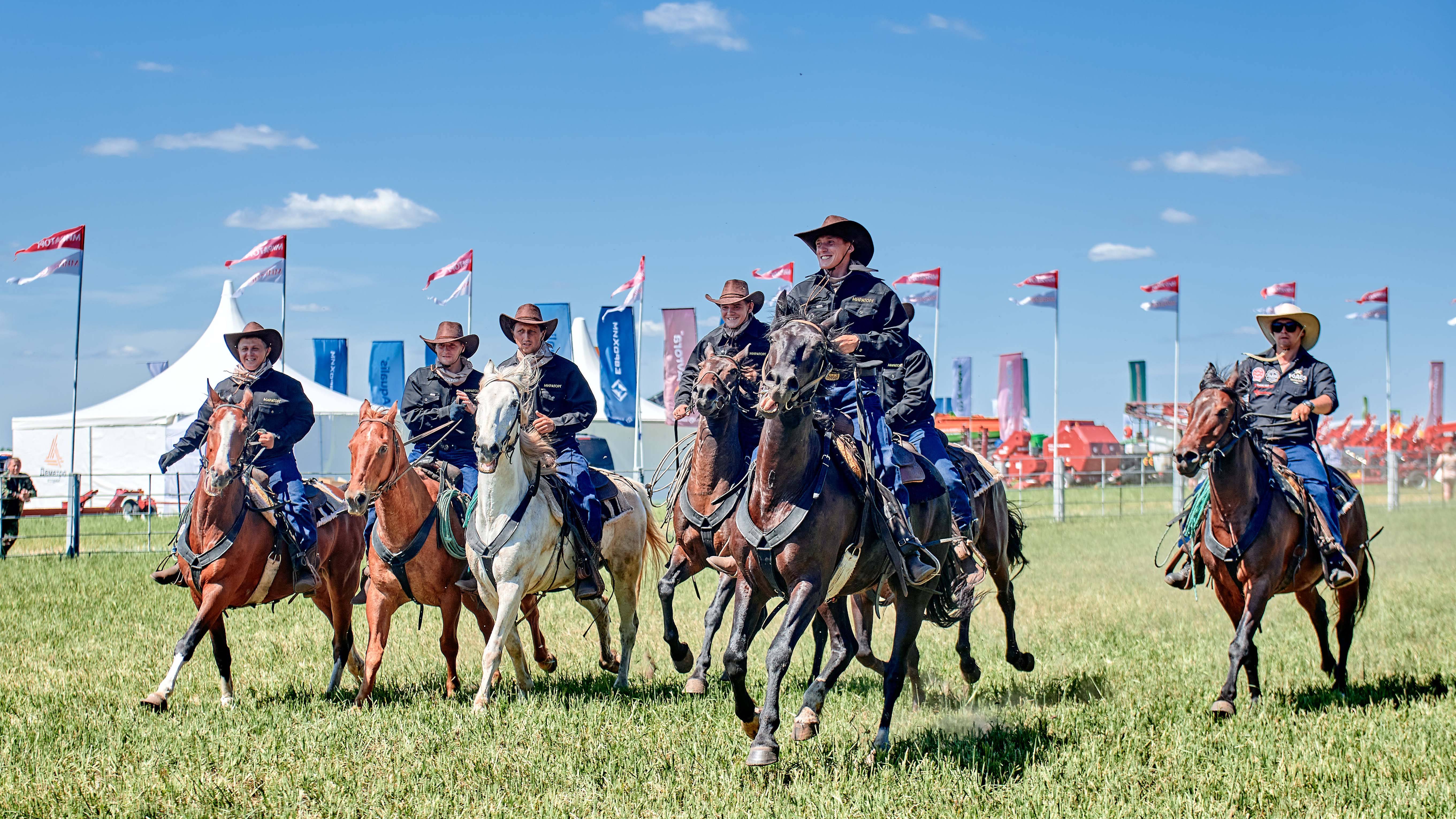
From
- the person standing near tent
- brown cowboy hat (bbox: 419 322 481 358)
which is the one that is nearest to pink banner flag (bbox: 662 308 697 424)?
the person standing near tent

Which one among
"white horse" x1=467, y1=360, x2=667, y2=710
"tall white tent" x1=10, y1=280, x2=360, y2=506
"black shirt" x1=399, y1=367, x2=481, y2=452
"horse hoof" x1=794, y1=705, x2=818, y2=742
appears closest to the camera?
"horse hoof" x1=794, y1=705, x2=818, y2=742

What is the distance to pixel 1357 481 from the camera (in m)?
42.3

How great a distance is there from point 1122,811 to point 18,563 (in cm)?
1728

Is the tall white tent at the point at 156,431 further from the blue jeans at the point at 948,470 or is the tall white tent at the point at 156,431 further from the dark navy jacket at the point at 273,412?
the blue jeans at the point at 948,470

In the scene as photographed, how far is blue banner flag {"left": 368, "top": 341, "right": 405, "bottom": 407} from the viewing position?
33062mm

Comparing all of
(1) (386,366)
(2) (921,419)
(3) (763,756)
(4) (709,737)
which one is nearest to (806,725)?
(3) (763,756)

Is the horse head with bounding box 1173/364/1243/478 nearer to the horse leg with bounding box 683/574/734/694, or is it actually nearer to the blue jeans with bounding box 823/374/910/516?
the blue jeans with bounding box 823/374/910/516

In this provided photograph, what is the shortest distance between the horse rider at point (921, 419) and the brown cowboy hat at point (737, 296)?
3.57 feet

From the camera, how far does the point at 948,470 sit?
350 inches

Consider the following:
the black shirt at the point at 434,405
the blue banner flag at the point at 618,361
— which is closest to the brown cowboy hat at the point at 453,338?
the black shirt at the point at 434,405

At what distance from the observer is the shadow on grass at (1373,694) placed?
809 cm

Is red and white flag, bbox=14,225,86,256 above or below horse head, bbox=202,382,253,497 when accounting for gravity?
above

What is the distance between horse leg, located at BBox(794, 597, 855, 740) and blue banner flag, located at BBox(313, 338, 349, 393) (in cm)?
2832

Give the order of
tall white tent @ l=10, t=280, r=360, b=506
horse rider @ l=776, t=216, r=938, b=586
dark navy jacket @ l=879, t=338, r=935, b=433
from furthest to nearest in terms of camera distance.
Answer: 1. tall white tent @ l=10, t=280, r=360, b=506
2. dark navy jacket @ l=879, t=338, r=935, b=433
3. horse rider @ l=776, t=216, r=938, b=586
